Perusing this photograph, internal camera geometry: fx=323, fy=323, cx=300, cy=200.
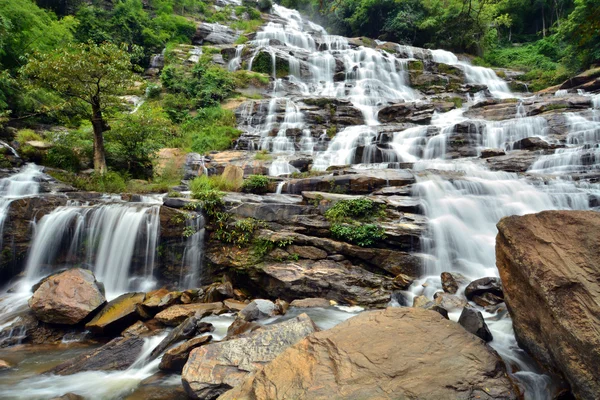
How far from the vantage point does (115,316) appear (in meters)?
6.38

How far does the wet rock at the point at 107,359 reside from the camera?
491 cm

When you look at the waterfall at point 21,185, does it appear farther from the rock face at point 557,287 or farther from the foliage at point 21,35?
the rock face at point 557,287

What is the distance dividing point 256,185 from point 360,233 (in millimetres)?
4620

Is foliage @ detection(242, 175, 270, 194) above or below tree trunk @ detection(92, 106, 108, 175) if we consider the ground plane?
below

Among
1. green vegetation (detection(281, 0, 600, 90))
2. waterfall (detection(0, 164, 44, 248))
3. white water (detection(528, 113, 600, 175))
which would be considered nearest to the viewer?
waterfall (detection(0, 164, 44, 248))

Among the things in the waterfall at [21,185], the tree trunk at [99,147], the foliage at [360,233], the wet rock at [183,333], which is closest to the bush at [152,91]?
the tree trunk at [99,147]

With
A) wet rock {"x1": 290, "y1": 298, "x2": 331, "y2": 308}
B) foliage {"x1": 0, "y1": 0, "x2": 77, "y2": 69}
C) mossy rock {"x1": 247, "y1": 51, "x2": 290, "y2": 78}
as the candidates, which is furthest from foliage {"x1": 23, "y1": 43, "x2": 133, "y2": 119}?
mossy rock {"x1": 247, "y1": 51, "x2": 290, "y2": 78}

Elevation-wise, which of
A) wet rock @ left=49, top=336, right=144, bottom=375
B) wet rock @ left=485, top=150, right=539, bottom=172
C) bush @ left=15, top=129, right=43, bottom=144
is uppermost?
bush @ left=15, top=129, right=43, bottom=144

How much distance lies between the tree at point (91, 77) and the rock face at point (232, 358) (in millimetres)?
11374

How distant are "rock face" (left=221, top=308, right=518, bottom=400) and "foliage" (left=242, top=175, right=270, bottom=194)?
806cm

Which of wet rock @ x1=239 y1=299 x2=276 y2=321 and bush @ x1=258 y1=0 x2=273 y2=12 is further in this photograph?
bush @ x1=258 y1=0 x2=273 y2=12

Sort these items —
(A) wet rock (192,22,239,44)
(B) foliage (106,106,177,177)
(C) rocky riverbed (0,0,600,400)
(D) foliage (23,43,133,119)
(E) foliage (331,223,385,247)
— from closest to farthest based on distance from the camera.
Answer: (C) rocky riverbed (0,0,600,400) < (E) foliage (331,223,385,247) < (D) foliage (23,43,133,119) < (B) foliage (106,106,177,177) < (A) wet rock (192,22,239,44)

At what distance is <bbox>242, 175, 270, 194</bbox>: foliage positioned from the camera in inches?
441

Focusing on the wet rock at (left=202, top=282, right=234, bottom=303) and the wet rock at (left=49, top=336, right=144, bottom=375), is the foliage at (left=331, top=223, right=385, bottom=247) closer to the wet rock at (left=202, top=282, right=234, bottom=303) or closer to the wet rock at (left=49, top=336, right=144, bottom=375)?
the wet rock at (left=202, top=282, right=234, bottom=303)
